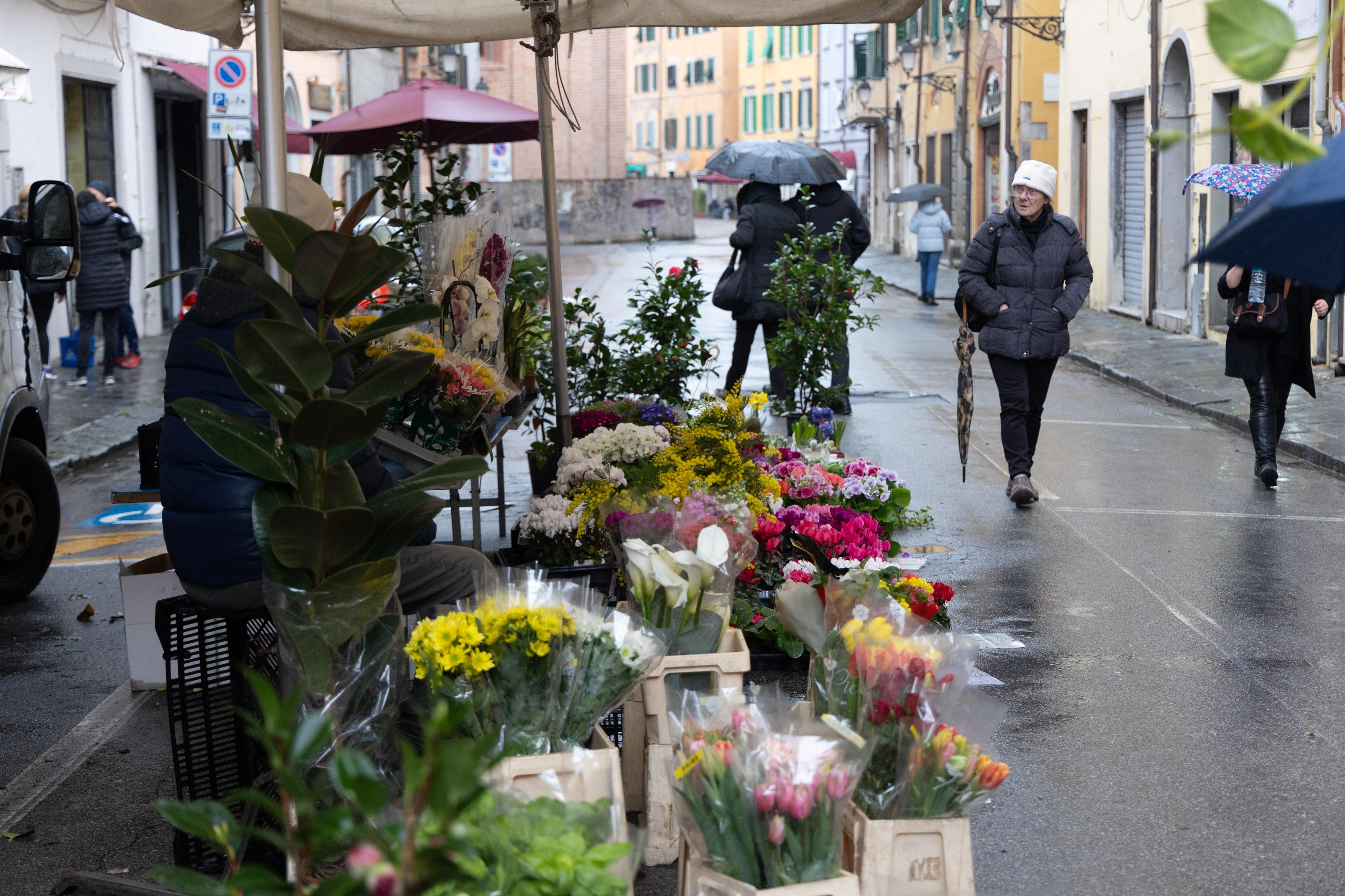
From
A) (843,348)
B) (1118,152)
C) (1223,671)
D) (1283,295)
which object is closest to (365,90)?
(1118,152)

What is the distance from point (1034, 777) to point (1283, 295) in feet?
17.9

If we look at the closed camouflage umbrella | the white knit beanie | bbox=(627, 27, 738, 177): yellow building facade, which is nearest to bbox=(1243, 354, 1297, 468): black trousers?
the closed camouflage umbrella

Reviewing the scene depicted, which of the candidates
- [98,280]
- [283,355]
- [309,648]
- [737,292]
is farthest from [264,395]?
[98,280]

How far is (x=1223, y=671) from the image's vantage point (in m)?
5.48

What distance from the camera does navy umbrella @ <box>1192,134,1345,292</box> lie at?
5.34 ft

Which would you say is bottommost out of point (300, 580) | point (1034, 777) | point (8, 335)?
point (1034, 777)

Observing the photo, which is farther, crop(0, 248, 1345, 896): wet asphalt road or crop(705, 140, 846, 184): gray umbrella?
crop(705, 140, 846, 184): gray umbrella

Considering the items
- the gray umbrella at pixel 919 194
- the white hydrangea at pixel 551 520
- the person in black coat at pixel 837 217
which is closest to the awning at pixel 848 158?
the gray umbrella at pixel 919 194

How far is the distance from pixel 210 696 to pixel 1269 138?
10.00ft

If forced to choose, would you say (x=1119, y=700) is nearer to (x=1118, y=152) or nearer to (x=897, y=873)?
(x=897, y=873)

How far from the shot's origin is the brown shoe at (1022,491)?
8.54m

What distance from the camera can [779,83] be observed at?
64.5 meters

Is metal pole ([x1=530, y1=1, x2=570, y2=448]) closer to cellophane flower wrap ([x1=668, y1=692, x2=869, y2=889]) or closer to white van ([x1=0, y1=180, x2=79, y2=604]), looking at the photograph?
white van ([x1=0, y1=180, x2=79, y2=604])

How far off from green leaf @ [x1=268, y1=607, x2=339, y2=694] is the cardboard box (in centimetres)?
199
